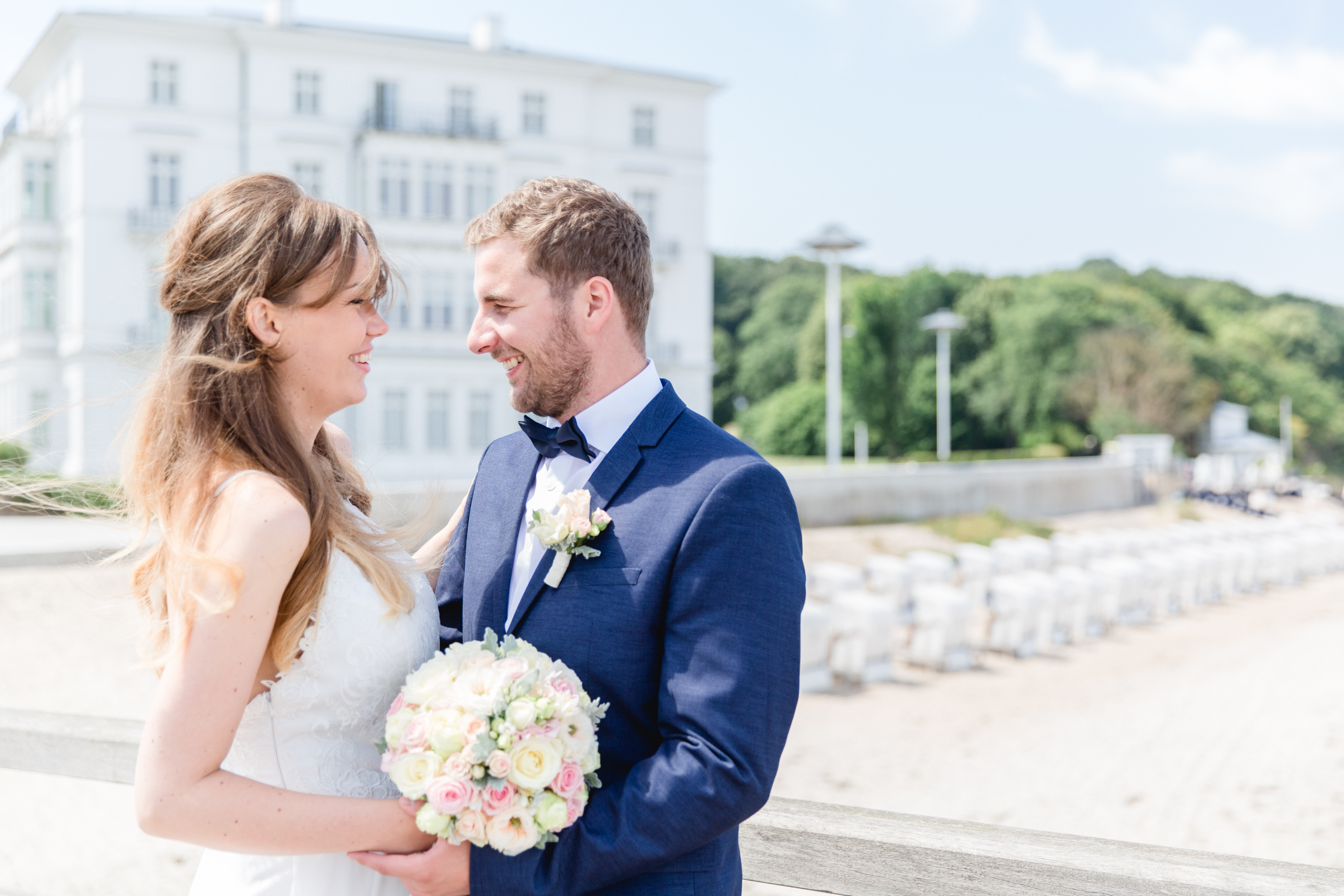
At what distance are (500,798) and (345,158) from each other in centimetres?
3562

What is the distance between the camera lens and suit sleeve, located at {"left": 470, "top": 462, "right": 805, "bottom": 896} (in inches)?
67.2

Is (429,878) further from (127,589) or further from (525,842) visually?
(127,589)

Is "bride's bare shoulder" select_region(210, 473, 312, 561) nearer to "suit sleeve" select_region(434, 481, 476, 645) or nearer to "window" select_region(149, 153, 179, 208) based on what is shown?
"suit sleeve" select_region(434, 481, 476, 645)

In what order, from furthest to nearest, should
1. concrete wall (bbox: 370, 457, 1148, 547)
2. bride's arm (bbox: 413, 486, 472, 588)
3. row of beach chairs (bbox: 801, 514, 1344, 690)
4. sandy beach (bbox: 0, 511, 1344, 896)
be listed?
concrete wall (bbox: 370, 457, 1148, 547) < row of beach chairs (bbox: 801, 514, 1344, 690) < sandy beach (bbox: 0, 511, 1344, 896) < bride's arm (bbox: 413, 486, 472, 588)

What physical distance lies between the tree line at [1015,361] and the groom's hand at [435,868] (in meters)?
53.7

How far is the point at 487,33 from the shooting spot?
119 ft

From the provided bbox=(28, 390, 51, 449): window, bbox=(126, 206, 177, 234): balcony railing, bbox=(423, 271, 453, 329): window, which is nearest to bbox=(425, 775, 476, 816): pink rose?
bbox=(28, 390, 51, 449): window

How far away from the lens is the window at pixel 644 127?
37562 millimetres

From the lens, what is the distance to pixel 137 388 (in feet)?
6.79

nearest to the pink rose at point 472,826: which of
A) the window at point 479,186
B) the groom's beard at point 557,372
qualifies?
the groom's beard at point 557,372

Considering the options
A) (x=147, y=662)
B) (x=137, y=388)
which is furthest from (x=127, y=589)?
(x=137, y=388)

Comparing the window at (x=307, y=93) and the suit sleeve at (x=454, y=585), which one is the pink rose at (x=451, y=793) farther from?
the window at (x=307, y=93)

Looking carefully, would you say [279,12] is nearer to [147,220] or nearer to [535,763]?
[147,220]

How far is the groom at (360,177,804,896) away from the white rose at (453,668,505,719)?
181 mm
